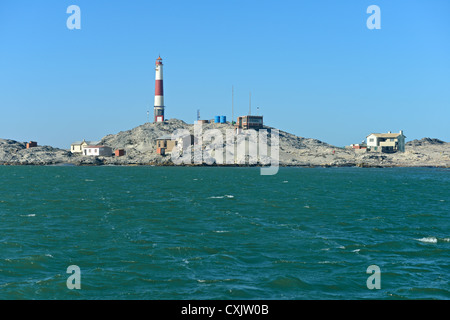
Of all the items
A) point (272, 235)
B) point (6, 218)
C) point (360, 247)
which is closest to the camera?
point (360, 247)


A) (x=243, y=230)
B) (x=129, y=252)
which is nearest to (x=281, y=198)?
(x=243, y=230)

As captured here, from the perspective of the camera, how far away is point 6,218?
41781 millimetres

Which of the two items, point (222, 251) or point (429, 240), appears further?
point (429, 240)

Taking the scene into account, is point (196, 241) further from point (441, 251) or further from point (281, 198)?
point (281, 198)

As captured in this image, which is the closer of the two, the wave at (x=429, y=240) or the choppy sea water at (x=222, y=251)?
the choppy sea water at (x=222, y=251)

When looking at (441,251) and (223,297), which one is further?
(441,251)

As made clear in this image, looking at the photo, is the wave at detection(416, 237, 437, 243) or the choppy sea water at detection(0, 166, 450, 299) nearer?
the choppy sea water at detection(0, 166, 450, 299)
